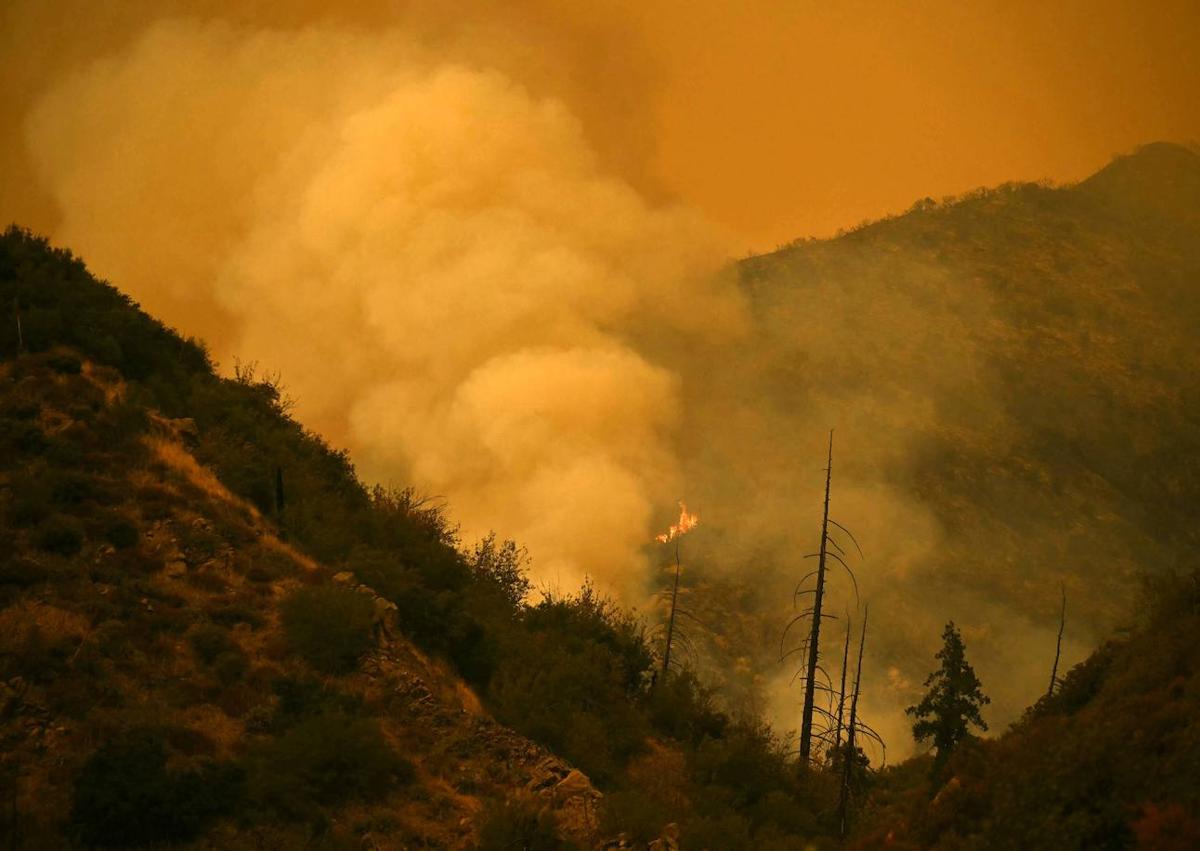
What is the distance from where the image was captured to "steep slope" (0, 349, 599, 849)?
437 inches

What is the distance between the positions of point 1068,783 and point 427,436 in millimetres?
71733

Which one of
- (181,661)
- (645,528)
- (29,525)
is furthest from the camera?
(645,528)

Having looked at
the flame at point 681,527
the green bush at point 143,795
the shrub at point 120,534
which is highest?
the flame at point 681,527

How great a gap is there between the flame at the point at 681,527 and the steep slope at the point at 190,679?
3969 cm

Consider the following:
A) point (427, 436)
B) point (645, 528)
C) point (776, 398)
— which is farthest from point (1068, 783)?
point (427, 436)

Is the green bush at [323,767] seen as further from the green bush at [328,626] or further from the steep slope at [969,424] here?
the steep slope at [969,424]

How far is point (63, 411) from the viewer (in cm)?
1828

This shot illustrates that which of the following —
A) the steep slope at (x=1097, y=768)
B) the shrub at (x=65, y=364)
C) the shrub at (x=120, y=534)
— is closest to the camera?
the steep slope at (x=1097, y=768)

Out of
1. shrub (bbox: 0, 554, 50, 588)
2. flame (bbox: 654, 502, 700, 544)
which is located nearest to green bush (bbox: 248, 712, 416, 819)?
shrub (bbox: 0, 554, 50, 588)

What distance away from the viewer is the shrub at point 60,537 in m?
14.8

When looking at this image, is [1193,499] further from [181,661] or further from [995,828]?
[181,661]

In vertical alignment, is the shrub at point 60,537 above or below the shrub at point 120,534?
below

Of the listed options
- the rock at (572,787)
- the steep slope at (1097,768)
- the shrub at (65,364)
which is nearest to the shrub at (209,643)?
the rock at (572,787)

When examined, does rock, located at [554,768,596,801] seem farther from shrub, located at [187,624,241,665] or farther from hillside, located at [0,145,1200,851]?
shrub, located at [187,624,241,665]
